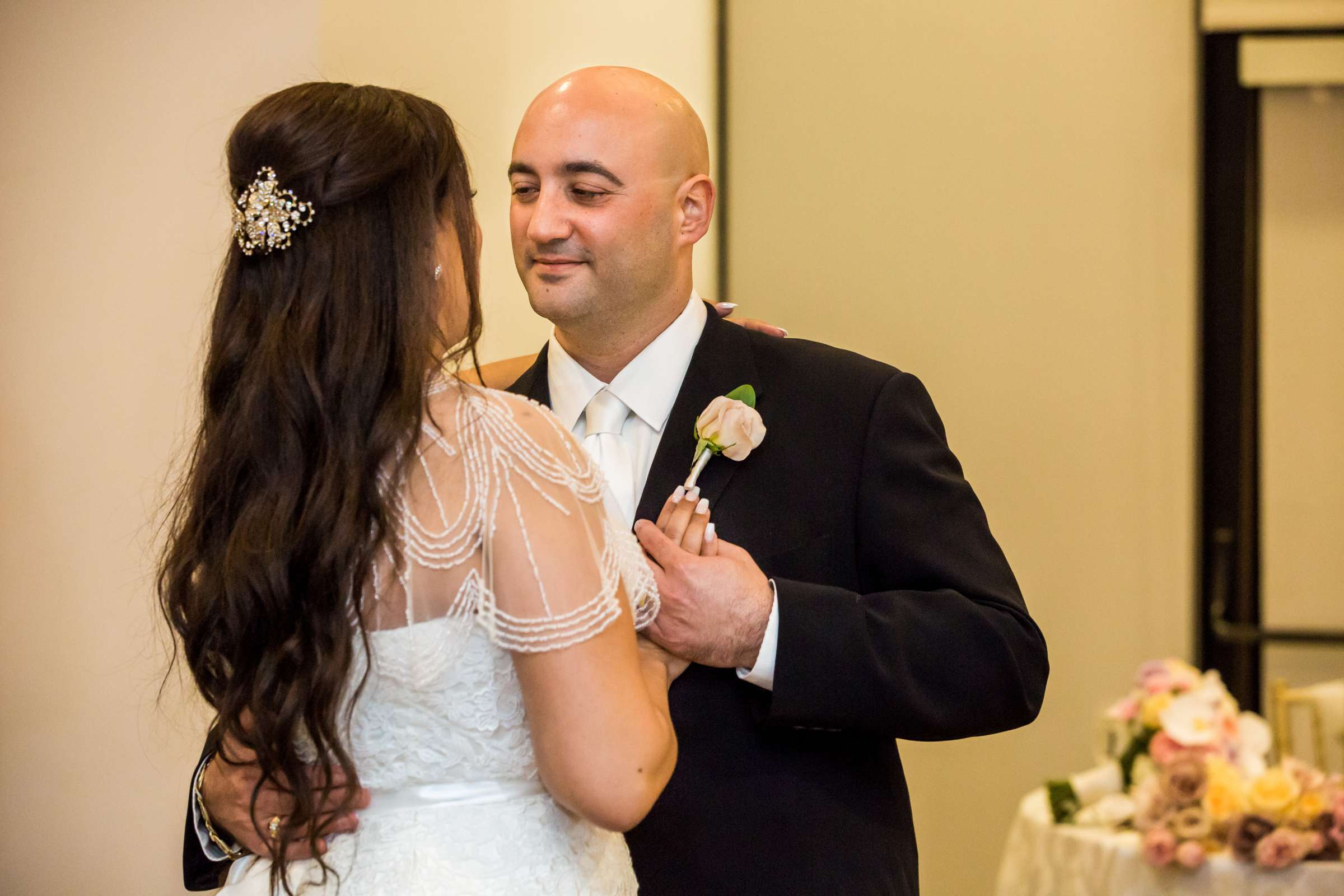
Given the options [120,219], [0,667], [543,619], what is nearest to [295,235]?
[543,619]

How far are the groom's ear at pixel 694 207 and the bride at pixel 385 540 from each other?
0.81 m

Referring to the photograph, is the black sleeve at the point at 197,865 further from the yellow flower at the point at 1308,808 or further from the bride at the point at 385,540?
the yellow flower at the point at 1308,808

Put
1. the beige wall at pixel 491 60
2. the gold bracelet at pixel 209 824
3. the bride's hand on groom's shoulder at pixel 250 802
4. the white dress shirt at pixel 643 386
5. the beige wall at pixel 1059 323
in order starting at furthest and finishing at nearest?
the beige wall at pixel 1059 323
the beige wall at pixel 491 60
the white dress shirt at pixel 643 386
the gold bracelet at pixel 209 824
the bride's hand on groom's shoulder at pixel 250 802

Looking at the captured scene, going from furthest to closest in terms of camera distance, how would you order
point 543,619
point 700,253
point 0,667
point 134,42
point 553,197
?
point 700,253 < point 0,667 < point 134,42 < point 553,197 < point 543,619

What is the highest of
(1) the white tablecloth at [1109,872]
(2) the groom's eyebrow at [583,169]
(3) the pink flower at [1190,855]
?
(2) the groom's eyebrow at [583,169]

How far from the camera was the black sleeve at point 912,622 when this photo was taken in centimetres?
166

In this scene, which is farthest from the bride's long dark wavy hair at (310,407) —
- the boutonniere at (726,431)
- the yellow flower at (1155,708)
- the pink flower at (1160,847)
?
the yellow flower at (1155,708)

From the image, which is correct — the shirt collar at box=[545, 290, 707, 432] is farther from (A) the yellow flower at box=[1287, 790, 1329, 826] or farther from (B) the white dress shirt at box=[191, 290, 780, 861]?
(A) the yellow flower at box=[1287, 790, 1329, 826]

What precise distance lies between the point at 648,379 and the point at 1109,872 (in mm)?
1986

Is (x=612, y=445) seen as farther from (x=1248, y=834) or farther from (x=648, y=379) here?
(x=1248, y=834)

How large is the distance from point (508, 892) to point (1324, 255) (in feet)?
14.1

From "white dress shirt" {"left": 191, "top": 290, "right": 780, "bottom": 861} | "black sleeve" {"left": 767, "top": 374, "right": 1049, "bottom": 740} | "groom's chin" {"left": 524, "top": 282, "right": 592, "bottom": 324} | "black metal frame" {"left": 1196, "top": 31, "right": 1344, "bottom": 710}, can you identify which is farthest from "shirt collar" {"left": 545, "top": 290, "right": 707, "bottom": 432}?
"black metal frame" {"left": 1196, "top": 31, "right": 1344, "bottom": 710}

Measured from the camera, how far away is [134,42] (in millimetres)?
2320

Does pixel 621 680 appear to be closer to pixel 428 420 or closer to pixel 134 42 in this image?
pixel 428 420
